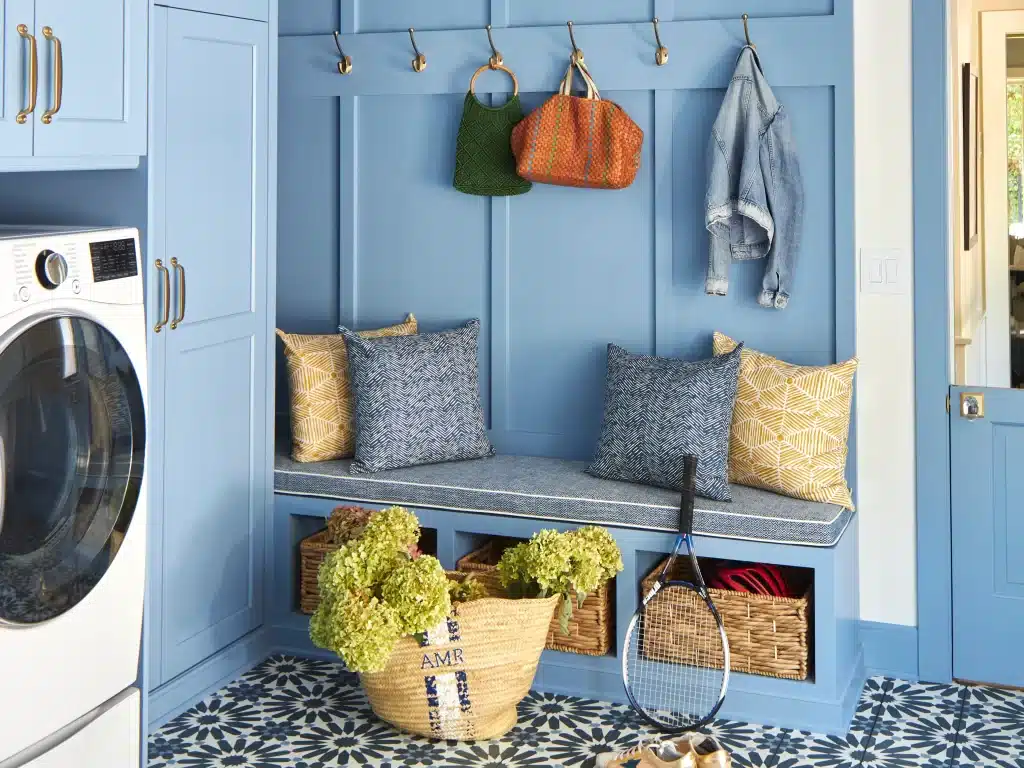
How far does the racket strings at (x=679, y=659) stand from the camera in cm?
314

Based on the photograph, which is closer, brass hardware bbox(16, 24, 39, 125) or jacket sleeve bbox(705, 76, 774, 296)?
brass hardware bbox(16, 24, 39, 125)

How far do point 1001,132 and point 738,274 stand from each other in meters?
0.80

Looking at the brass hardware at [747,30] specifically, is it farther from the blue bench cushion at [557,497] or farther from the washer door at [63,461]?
the washer door at [63,461]

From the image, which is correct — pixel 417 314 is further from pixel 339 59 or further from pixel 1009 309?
pixel 1009 309

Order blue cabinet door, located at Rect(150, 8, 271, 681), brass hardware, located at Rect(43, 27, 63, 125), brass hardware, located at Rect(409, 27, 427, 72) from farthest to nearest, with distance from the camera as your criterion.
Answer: brass hardware, located at Rect(409, 27, 427, 72) < blue cabinet door, located at Rect(150, 8, 271, 681) < brass hardware, located at Rect(43, 27, 63, 125)

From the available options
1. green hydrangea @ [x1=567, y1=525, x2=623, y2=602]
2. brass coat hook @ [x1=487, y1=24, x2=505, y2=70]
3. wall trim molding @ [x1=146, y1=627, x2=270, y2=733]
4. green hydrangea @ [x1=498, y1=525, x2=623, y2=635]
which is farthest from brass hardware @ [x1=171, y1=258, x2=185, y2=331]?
brass coat hook @ [x1=487, y1=24, x2=505, y2=70]

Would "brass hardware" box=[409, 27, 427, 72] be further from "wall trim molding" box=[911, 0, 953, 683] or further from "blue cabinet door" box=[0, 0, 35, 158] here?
"blue cabinet door" box=[0, 0, 35, 158]

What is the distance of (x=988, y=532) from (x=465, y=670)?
1.53m

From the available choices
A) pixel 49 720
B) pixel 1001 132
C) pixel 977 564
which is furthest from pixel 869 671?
pixel 49 720

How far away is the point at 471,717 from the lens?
2.97 meters

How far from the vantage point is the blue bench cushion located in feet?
10.3

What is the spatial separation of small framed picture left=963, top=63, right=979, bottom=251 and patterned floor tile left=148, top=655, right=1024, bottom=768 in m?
1.27

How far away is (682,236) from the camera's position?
3.60 meters

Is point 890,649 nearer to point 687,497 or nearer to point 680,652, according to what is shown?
point 680,652
